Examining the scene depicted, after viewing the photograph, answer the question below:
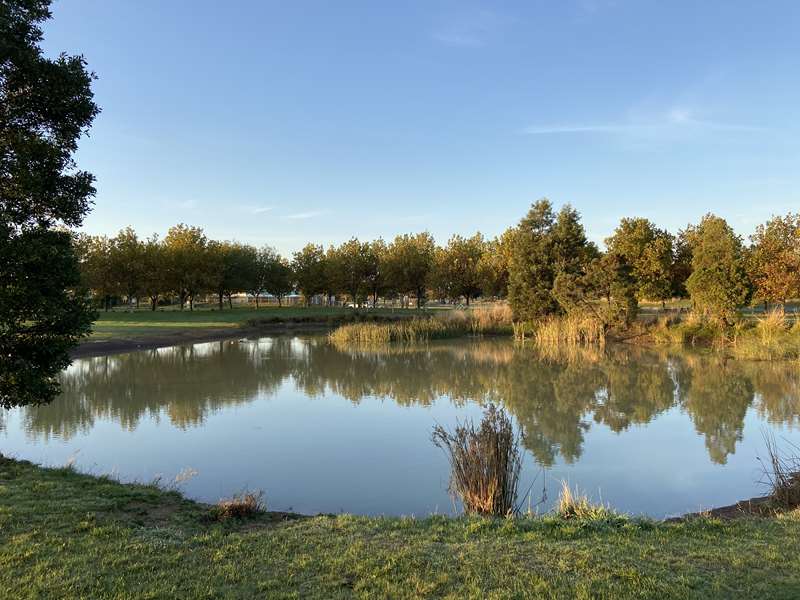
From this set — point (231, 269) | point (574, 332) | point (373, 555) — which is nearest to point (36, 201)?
point (373, 555)

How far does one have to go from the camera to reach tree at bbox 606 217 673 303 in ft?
109

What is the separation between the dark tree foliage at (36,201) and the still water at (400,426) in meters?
2.73

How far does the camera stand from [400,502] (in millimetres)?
6926

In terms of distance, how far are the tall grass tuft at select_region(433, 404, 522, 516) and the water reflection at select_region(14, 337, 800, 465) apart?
2681 mm

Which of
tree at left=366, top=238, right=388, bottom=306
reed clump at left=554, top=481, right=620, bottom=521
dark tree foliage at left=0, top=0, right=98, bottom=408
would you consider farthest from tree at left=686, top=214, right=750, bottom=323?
tree at left=366, top=238, right=388, bottom=306

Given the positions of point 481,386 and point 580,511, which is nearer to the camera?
point 580,511

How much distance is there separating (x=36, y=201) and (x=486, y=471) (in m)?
5.60

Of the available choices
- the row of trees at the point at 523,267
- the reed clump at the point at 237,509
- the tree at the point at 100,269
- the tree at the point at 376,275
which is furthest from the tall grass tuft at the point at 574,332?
the tree at the point at 100,269

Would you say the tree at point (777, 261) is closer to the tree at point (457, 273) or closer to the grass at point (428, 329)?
the grass at point (428, 329)

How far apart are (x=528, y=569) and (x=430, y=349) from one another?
2089 centimetres

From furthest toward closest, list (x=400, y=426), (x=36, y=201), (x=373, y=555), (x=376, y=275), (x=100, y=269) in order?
(x=376, y=275) → (x=100, y=269) → (x=400, y=426) → (x=36, y=201) → (x=373, y=555)

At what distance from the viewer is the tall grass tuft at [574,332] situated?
26406 millimetres

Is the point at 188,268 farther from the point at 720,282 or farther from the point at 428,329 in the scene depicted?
the point at 720,282

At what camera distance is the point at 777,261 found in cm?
2389
